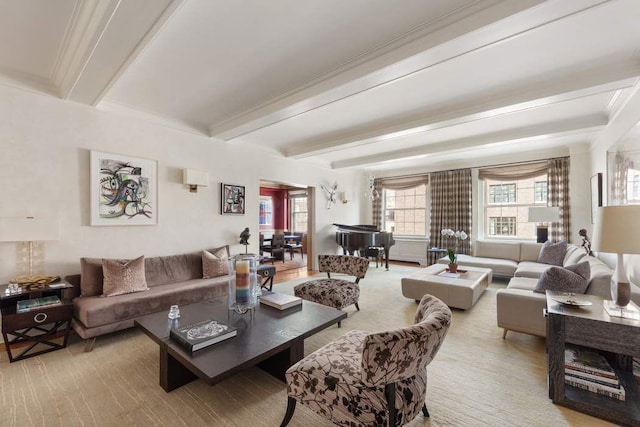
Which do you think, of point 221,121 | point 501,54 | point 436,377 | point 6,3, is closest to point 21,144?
point 6,3

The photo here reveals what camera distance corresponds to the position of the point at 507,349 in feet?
9.21

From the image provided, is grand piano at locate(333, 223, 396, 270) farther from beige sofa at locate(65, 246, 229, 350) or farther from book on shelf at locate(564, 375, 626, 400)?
book on shelf at locate(564, 375, 626, 400)

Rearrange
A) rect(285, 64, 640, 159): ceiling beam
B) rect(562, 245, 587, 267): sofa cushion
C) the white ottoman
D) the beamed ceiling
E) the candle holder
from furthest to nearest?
rect(562, 245, 587, 267): sofa cushion < the white ottoman < rect(285, 64, 640, 159): ceiling beam < the candle holder < the beamed ceiling

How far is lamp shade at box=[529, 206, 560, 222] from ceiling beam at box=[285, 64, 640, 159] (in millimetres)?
2967

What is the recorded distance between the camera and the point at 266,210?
34.5 ft

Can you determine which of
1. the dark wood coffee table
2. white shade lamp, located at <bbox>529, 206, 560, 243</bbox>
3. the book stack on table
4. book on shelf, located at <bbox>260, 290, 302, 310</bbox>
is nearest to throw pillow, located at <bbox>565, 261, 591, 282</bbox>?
the book stack on table

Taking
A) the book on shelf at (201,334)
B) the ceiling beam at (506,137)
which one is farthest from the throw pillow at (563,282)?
the book on shelf at (201,334)

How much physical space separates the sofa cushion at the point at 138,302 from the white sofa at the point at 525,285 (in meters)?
3.12

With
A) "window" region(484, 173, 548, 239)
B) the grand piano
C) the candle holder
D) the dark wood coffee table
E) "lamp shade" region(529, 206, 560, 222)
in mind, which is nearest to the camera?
the dark wood coffee table

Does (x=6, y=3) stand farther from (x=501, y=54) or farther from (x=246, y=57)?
(x=501, y=54)

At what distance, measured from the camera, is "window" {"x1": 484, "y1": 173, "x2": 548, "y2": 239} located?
6.29 metres

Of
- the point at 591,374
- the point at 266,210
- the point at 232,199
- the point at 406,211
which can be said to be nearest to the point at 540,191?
the point at 406,211

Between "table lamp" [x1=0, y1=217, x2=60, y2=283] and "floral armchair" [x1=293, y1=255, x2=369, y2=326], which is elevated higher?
"table lamp" [x1=0, y1=217, x2=60, y2=283]

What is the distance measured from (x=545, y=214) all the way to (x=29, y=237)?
7867 mm
